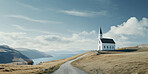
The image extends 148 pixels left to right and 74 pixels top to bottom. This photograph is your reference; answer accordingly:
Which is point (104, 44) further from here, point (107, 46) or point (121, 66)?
point (121, 66)

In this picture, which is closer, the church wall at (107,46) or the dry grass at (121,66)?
the dry grass at (121,66)

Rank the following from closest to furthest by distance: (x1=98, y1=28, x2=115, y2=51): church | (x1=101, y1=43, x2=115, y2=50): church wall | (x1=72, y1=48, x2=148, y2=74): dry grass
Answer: (x1=72, y1=48, x2=148, y2=74): dry grass, (x1=98, y1=28, x2=115, y2=51): church, (x1=101, y1=43, x2=115, y2=50): church wall

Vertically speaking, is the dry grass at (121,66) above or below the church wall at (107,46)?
below

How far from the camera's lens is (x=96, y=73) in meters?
21.3

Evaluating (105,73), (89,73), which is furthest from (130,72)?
(89,73)

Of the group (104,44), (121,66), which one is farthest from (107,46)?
(121,66)

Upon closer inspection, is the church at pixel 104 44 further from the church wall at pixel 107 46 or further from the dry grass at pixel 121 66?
the dry grass at pixel 121 66

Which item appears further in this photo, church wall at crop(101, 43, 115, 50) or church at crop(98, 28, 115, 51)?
church wall at crop(101, 43, 115, 50)

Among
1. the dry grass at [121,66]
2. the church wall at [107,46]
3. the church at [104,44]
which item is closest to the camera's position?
the dry grass at [121,66]

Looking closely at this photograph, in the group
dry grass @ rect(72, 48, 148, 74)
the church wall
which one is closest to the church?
the church wall

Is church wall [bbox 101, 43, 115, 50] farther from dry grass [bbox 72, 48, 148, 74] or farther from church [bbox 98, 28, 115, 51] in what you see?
dry grass [bbox 72, 48, 148, 74]

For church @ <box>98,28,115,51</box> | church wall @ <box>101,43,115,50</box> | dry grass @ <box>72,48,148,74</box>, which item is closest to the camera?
dry grass @ <box>72,48,148,74</box>

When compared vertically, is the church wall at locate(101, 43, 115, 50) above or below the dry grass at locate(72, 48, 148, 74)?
above

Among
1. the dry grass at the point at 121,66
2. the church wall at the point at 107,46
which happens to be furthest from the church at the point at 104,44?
the dry grass at the point at 121,66
